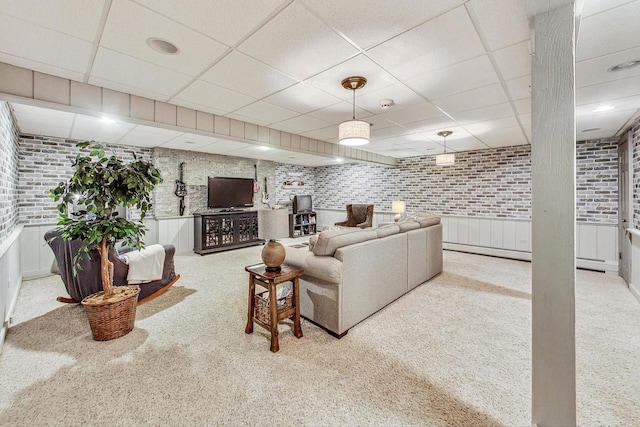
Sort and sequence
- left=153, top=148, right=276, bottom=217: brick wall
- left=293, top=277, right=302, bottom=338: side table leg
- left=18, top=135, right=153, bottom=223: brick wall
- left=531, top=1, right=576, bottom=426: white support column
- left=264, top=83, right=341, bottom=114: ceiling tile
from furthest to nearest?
left=153, top=148, right=276, bottom=217: brick wall
left=18, top=135, right=153, bottom=223: brick wall
left=264, top=83, right=341, bottom=114: ceiling tile
left=293, top=277, right=302, bottom=338: side table leg
left=531, top=1, right=576, bottom=426: white support column

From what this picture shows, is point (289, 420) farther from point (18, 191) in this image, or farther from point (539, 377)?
point (18, 191)

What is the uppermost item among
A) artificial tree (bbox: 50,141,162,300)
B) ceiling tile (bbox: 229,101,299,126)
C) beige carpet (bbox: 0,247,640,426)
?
ceiling tile (bbox: 229,101,299,126)

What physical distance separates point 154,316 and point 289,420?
2.15 meters

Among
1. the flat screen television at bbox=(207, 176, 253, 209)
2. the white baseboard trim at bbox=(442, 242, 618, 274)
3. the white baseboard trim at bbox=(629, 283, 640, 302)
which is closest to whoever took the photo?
the white baseboard trim at bbox=(629, 283, 640, 302)

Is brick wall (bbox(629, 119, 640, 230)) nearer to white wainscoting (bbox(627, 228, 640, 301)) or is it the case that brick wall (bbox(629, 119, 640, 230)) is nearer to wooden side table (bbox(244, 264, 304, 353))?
white wainscoting (bbox(627, 228, 640, 301))

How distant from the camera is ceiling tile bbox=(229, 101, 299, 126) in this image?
3.29 meters

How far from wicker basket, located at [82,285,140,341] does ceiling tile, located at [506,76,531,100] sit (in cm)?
420

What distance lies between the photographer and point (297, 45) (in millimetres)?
1982

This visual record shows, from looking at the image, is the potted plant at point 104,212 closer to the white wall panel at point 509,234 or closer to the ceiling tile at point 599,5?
the ceiling tile at point 599,5

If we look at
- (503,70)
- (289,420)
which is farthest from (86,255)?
(503,70)

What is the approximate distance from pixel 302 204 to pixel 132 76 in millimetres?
6631

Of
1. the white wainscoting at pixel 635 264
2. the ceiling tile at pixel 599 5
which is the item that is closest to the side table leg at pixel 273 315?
the ceiling tile at pixel 599 5

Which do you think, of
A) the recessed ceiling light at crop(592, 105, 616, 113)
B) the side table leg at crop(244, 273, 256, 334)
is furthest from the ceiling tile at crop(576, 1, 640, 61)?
the side table leg at crop(244, 273, 256, 334)

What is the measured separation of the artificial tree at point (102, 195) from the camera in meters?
2.43
